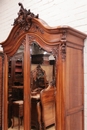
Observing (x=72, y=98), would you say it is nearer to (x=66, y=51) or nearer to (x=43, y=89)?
(x=43, y=89)

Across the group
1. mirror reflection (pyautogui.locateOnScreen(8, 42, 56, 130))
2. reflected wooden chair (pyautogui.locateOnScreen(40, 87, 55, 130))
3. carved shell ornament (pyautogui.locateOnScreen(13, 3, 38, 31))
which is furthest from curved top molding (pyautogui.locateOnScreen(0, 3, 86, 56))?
reflected wooden chair (pyautogui.locateOnScreen(40, 87, 55, 130))

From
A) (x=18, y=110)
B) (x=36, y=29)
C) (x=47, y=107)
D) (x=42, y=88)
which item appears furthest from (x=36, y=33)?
(x=18, y=110)

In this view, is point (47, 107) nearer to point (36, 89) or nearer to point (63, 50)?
point (36, 89)

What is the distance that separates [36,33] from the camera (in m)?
1.79

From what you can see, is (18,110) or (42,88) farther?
(18,110)

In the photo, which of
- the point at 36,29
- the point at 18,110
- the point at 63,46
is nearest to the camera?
the point at 63,46

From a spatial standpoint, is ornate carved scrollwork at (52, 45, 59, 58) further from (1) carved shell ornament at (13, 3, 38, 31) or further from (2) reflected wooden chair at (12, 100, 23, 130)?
(2) reflected wooden chair at (12, 100, 23, 130)

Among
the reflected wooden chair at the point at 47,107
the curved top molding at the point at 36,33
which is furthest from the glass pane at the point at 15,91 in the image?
the reflected wooden chair at the point at 47,107

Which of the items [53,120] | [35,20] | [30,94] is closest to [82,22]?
[35,20]

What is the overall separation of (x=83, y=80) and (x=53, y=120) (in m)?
0.56

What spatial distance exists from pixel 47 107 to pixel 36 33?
79cm

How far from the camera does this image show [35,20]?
1.79m

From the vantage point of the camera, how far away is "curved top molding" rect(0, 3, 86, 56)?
1.55 metres


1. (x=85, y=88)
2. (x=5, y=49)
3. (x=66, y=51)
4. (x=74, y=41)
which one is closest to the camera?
(x=66, y=51)
